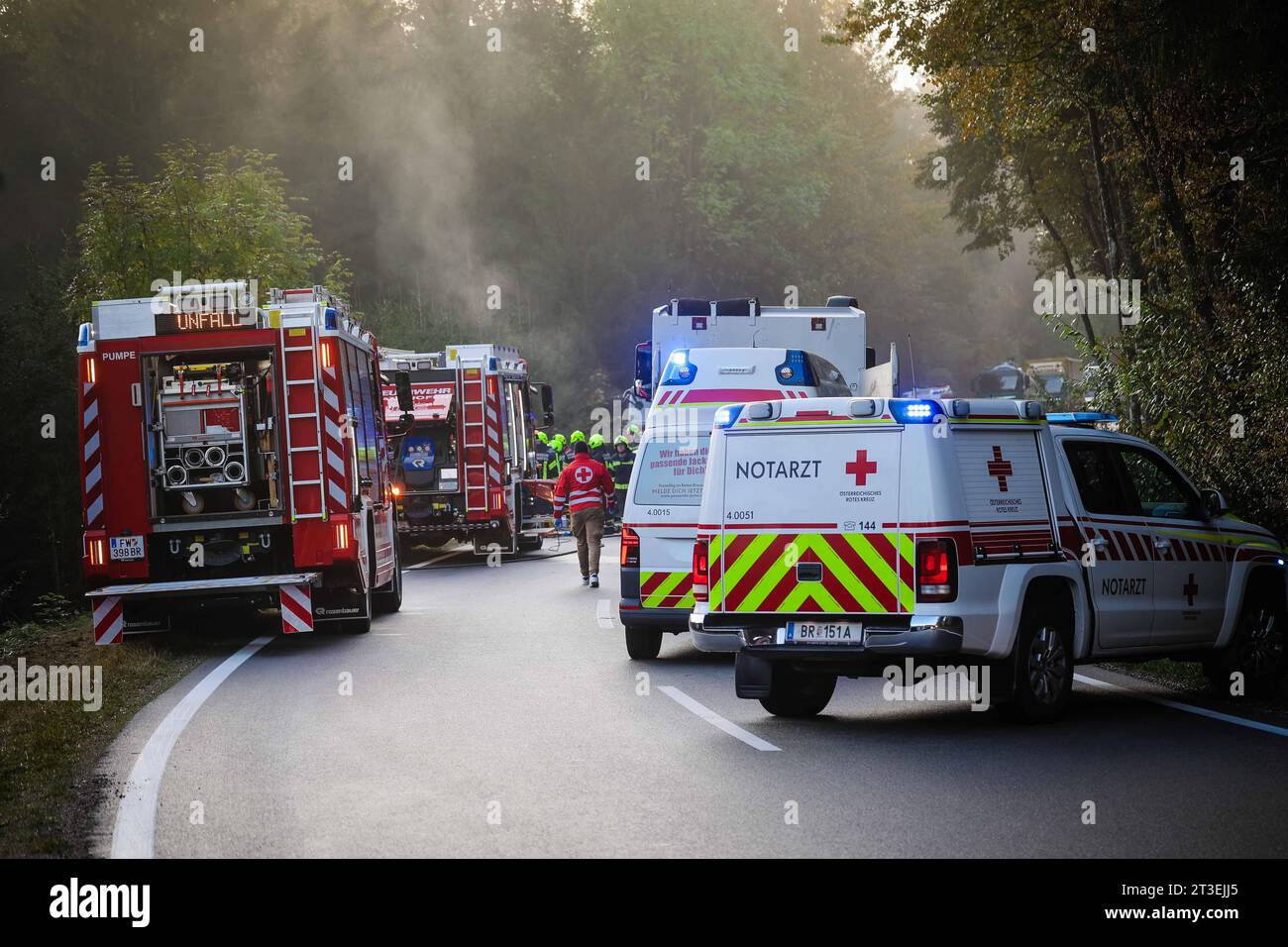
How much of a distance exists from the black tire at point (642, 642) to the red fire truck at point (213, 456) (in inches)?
129

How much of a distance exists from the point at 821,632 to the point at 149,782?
13.1ft

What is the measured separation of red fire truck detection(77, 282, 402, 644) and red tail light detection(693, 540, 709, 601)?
5.97 m

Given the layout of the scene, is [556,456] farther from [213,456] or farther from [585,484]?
[213,456]

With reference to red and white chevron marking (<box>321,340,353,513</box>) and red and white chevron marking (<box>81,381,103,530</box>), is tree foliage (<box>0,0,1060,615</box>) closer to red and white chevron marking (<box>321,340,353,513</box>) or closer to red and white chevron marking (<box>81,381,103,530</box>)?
red and white chevron marking (<box>81,381,103,530</box>)

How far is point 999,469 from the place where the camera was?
10.6 metres

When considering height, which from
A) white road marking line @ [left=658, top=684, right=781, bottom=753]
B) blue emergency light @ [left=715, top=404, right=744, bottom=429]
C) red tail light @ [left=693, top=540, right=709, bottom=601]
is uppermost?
blue emergency light @ [left=715, top=404, right=744, bottom=429]

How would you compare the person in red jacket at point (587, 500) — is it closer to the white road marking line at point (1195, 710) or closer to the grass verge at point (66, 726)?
the grass verge at point (66, 726)

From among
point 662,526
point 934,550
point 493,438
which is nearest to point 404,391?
point 662,526

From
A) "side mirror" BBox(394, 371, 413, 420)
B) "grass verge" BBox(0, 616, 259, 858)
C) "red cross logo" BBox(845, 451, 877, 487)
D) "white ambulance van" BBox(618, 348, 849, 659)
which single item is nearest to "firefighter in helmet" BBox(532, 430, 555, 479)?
"side mirror" BBox(394, 371, 413, 420)

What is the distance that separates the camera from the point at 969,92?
2027 cm

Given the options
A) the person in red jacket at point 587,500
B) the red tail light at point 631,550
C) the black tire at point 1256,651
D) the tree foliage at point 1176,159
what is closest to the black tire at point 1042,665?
the black tire at point 1256,651

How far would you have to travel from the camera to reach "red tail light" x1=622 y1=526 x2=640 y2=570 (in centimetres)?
1434

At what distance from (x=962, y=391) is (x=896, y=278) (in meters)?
10.4
